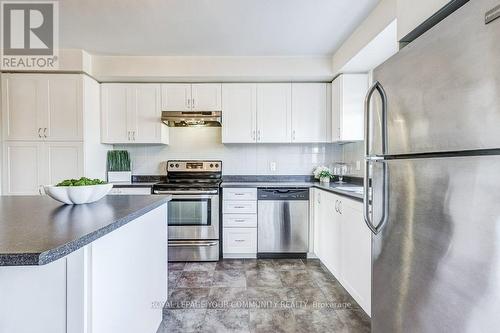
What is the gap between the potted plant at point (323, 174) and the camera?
11.7 ft

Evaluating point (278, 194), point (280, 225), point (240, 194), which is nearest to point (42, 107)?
point (240, 194)

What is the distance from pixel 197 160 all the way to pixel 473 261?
3306 millimetres

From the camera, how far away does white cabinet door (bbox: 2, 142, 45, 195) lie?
3057mm

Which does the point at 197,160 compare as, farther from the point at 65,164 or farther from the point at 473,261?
the point at 473,261

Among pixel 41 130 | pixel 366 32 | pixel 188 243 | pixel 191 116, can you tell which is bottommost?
pixel 188 243

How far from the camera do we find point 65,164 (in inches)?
121

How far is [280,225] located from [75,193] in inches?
91.5

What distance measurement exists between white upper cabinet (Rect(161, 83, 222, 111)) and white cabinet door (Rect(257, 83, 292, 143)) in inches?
21.5

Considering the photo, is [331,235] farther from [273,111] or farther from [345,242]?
[273,111]

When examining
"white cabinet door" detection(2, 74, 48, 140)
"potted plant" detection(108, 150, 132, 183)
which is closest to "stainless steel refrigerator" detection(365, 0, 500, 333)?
"potted plant" detection(108, 150, 132, 183)

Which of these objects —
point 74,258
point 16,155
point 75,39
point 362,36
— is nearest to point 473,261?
point 74,258

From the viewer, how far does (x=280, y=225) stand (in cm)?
324

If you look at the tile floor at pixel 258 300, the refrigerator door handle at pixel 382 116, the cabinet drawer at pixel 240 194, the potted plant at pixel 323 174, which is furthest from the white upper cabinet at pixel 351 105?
the refrigerator door handle at pixel 382 116

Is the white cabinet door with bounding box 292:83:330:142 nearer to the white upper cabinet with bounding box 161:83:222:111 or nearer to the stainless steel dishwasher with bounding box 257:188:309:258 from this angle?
the stainless steel dishwasher with bounding box 257:188:309:258
